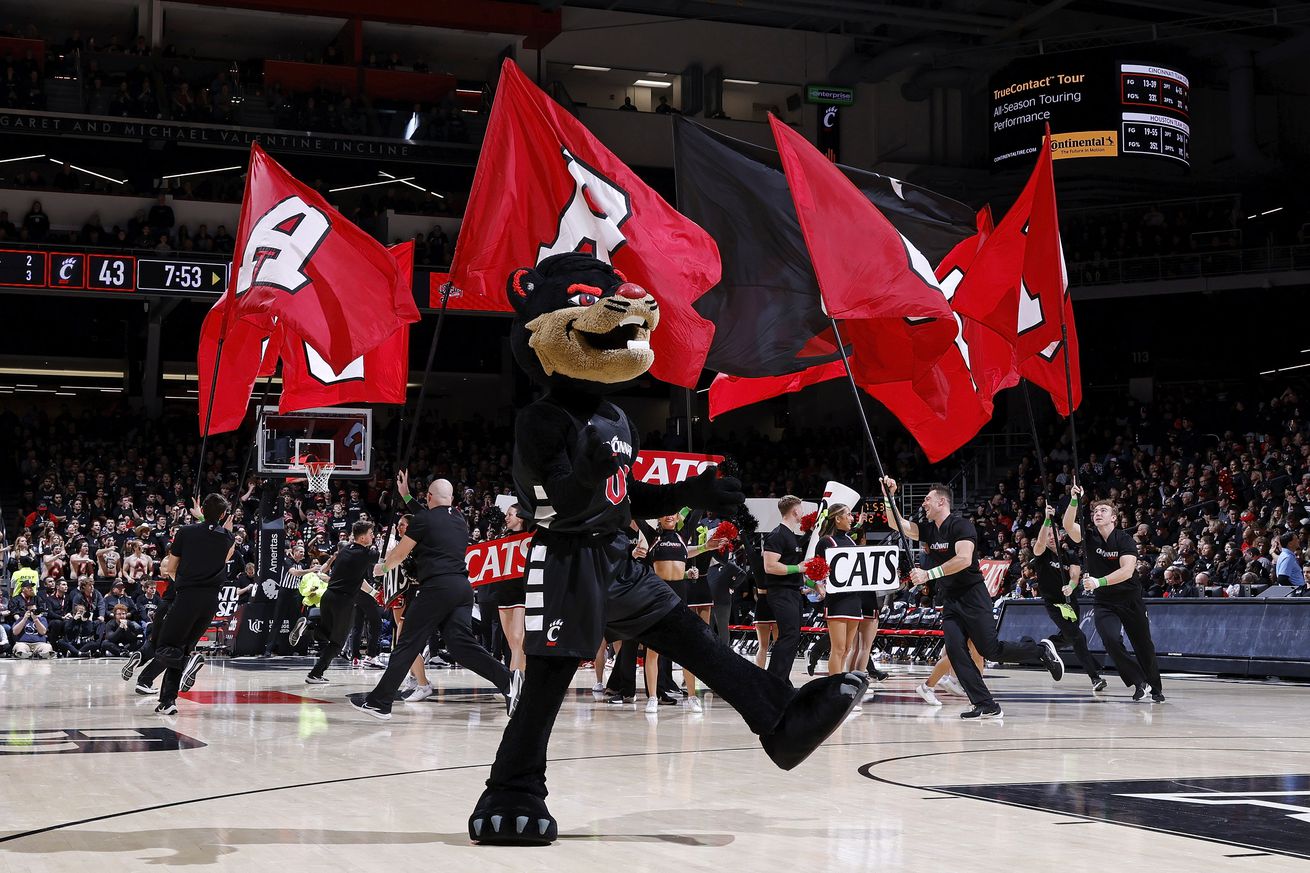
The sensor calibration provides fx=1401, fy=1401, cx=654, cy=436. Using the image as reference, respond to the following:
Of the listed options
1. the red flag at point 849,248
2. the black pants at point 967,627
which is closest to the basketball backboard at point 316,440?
the black pants at point 967,627

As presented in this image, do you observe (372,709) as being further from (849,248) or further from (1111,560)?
(1111,560)

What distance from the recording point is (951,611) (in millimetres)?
12031

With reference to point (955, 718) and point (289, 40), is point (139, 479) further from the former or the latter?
point (955, 718)

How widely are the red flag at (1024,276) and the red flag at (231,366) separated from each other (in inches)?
269

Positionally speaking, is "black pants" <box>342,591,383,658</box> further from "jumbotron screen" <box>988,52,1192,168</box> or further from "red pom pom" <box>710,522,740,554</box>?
"jumbotron screen" <box>988,52,1192,168</box>

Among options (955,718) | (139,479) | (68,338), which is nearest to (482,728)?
(955,718)

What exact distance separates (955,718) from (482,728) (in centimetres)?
389

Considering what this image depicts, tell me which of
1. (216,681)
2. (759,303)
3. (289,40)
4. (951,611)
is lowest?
(216,681)

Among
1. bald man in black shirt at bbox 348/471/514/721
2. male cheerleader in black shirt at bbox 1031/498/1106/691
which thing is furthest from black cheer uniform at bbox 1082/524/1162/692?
bald man in black shirt at bbox 348/471/514/721

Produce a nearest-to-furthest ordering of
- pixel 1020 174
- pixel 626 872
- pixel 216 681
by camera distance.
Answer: pixel 626 872, pixel 216 681, pixel 1020 174

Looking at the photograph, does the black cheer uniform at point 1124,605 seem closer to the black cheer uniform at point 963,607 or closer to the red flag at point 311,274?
the black cheer uniform at point 963,607

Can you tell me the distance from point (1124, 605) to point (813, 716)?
9219 mm

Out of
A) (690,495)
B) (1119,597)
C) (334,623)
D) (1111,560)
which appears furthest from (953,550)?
(334,623)

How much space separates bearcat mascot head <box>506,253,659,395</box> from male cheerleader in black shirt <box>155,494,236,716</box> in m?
6.61
